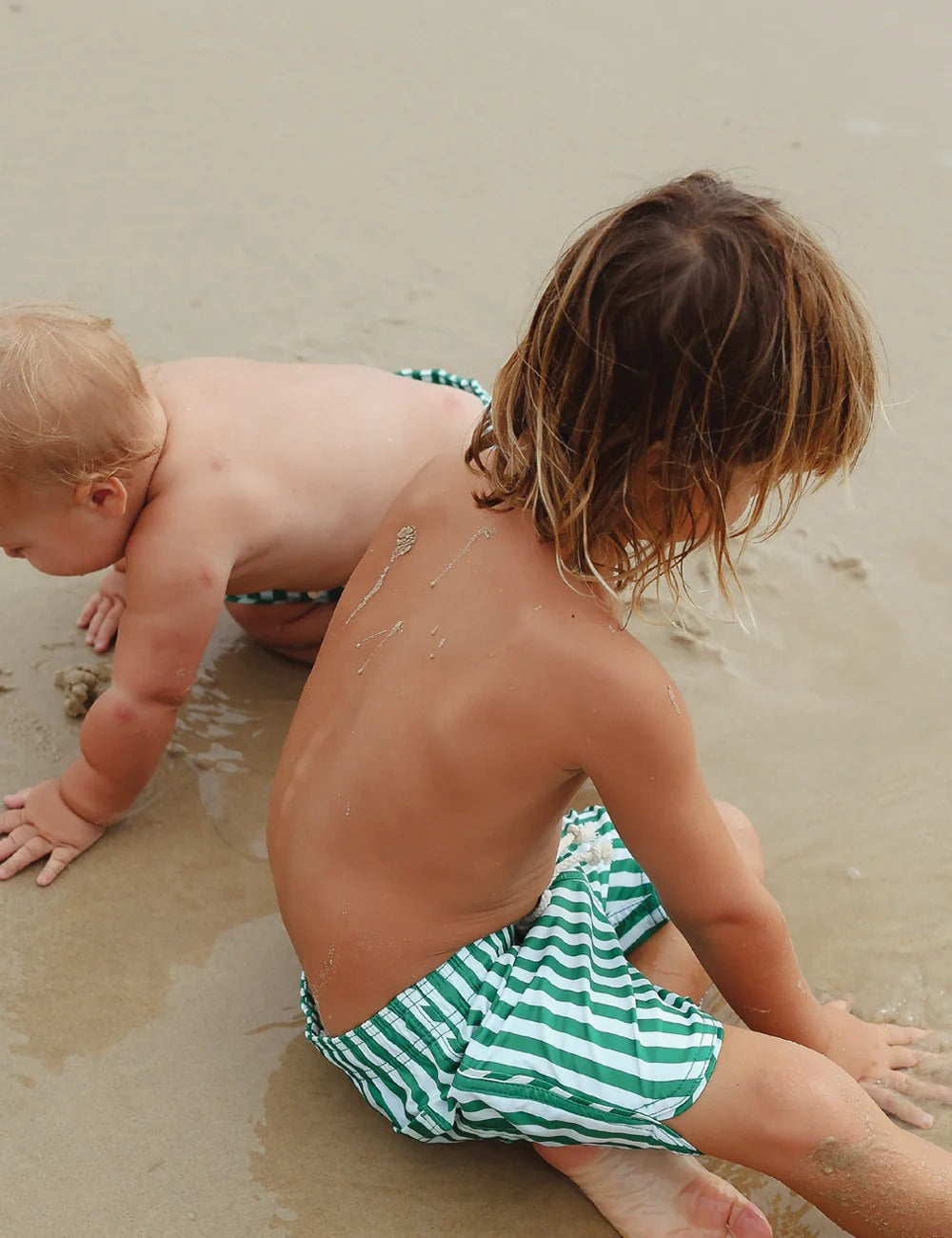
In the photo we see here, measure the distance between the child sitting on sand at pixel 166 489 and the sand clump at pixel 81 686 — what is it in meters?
0.19

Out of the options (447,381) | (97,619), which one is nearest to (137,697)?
(97,619)

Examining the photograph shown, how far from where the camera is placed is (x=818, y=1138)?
4.95 ft

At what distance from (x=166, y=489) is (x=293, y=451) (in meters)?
0.23

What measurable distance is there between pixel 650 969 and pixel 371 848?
502mm

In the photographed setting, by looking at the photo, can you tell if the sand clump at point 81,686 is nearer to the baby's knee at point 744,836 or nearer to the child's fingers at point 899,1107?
the baby's knee at point 744,836

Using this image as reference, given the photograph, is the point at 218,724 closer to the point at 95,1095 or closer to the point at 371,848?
the point at 95,1095

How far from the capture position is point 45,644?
8.02 feet

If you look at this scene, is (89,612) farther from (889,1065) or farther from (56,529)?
(889,1065)

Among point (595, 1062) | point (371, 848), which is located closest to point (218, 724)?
point (371, 848)

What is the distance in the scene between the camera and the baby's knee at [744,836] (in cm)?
192

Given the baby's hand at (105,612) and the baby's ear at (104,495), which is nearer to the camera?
the baby's ear at (104,495)

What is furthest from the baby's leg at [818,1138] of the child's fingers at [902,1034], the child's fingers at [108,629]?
the child's fingers at [108,629]

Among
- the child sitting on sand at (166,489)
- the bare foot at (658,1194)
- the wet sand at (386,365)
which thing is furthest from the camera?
the child sitting on sand at (166,489)

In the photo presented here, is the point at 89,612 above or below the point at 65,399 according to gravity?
below
